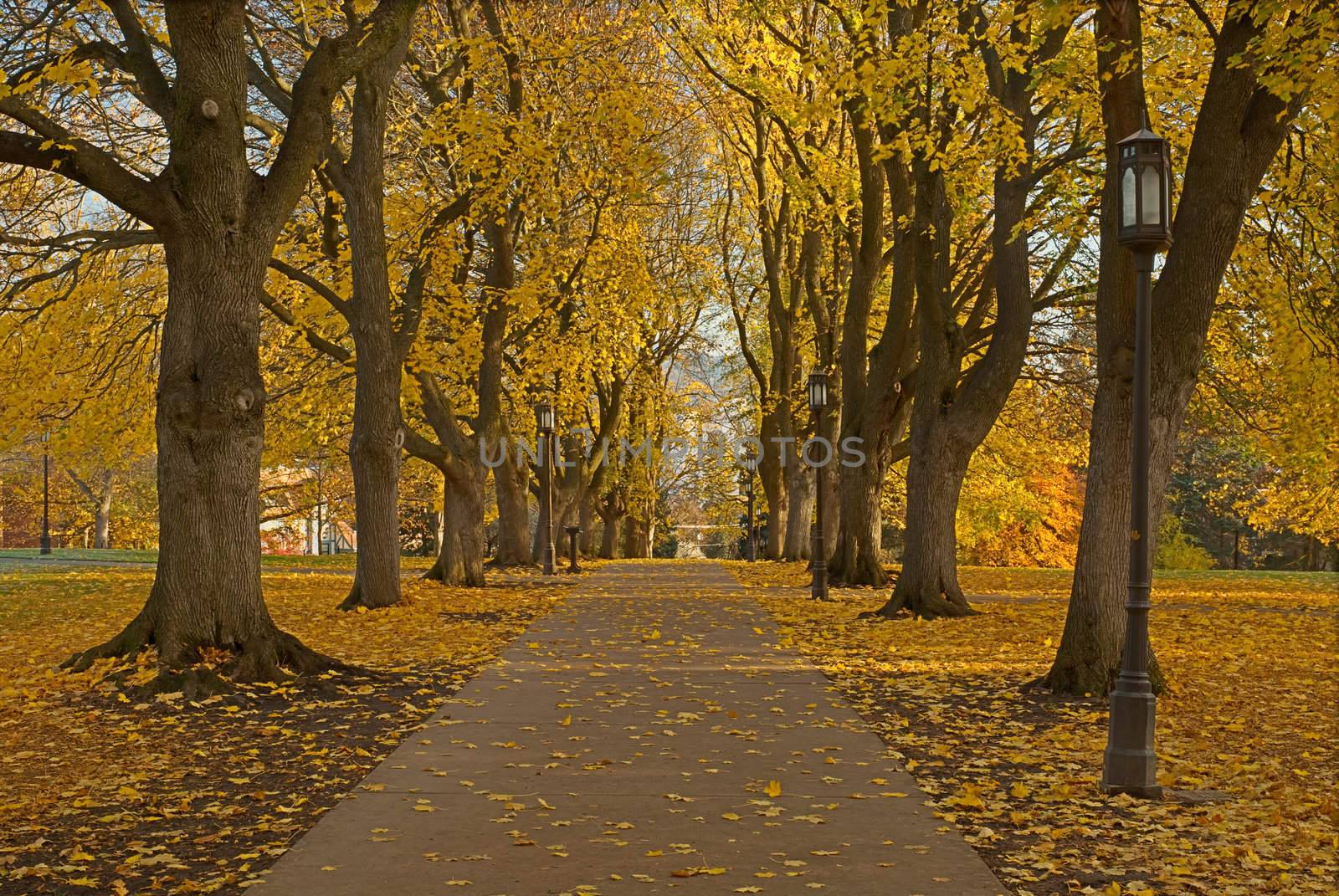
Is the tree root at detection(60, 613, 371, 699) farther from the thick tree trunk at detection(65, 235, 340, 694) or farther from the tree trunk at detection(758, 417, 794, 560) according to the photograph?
the tree trunk at detection(758, 417, 794, 560)

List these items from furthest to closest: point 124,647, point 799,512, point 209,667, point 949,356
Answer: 1. point 799,512
2. point 949,356
3. point 124,647
4. point 209,667

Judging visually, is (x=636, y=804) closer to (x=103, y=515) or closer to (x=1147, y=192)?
(x=1147, y=192)

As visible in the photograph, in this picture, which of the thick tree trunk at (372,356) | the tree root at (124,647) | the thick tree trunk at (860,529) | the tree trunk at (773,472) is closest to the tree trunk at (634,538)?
the tree trunk at (773,472)

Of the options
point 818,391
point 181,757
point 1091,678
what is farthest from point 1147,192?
point 818,391

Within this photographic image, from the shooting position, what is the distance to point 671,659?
14273 mm

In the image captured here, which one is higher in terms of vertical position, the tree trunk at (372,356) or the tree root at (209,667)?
the tree trunk at (372,356)

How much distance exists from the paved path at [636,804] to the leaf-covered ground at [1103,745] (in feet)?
1.37

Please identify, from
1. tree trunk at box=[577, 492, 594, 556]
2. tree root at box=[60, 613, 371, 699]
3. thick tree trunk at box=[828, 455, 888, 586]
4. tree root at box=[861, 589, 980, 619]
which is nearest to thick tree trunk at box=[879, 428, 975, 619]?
tree root at box=[861, 589, 980, 619]

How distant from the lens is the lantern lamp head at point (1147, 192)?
833 centimetres

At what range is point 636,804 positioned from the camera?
727 centimetres

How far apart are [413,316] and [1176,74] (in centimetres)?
1241

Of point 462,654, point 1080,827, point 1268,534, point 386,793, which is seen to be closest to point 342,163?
point 462,654

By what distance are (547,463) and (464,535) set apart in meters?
4.95

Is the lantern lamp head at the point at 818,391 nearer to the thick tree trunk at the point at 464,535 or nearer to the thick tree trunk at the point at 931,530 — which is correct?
the thick tree trunk at the point at 931,530
